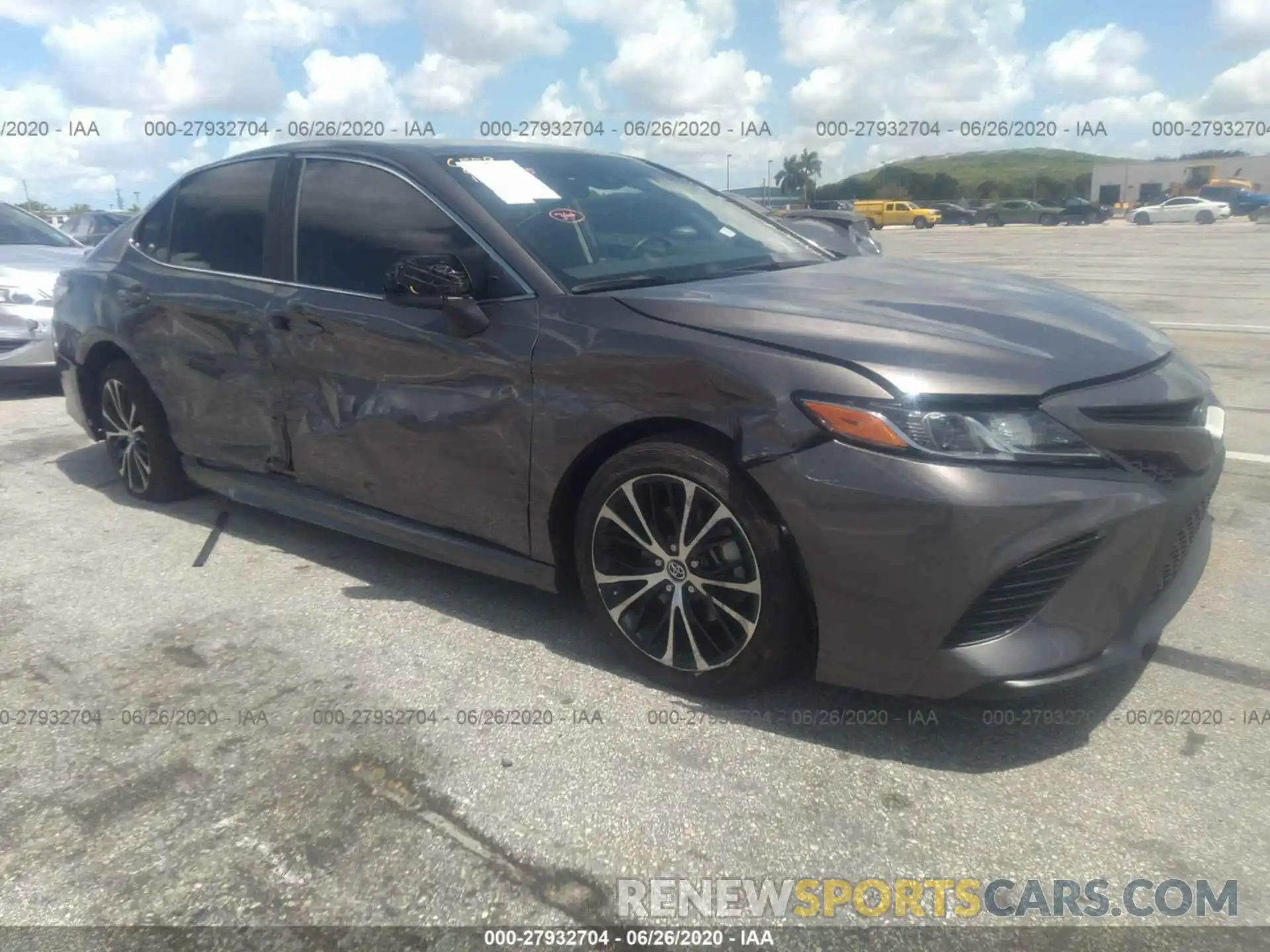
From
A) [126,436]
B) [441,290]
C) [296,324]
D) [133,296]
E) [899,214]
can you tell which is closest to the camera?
[441,290]

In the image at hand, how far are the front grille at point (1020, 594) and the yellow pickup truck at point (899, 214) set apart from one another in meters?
52.6

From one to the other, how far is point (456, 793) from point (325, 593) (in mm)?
1532

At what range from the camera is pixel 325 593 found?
3891mm

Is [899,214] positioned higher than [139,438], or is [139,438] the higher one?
[899,214]

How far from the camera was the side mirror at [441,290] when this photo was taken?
319cm

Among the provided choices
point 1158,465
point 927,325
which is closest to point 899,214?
point 927,325

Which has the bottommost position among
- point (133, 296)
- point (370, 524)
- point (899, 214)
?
point (370, 524)

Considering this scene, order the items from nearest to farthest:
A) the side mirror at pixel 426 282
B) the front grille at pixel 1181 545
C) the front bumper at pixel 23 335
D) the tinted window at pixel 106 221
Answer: the front grille at pixel 1181 545 → the side mirror at pixel 426 282 → the front bumper at pixel 23 335 → the tinted window at pixel 106 221

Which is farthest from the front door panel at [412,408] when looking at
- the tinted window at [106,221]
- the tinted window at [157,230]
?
the tinted window at [106,221]

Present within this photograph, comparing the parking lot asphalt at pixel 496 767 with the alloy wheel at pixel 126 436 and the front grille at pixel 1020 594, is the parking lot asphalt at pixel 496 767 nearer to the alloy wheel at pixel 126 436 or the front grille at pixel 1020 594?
the front grille at pixel 1020 594

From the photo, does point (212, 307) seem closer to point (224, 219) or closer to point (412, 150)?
point (224, 219)

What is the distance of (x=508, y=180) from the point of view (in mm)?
3602

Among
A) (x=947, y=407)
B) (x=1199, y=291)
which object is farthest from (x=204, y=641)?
(x=1199, y=291)

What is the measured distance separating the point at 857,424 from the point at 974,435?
0.91 ft
